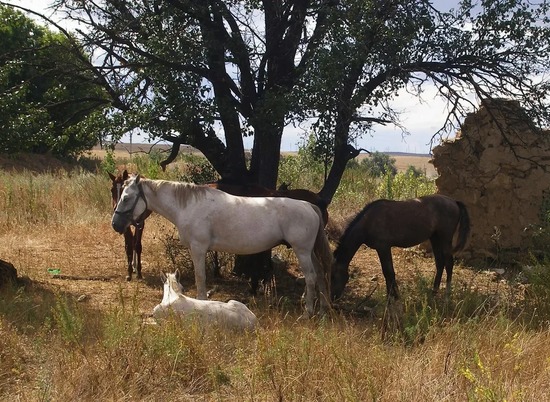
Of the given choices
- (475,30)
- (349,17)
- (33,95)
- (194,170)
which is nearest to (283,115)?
(349,17)

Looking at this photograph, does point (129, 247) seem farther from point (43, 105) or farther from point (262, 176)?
point (43, 105)

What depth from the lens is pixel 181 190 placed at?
7.45 meters

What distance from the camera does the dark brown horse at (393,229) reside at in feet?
26.5

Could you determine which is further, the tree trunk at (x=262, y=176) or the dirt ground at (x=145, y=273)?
the tree trunk at (x=262, y=176)

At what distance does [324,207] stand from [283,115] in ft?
5.88

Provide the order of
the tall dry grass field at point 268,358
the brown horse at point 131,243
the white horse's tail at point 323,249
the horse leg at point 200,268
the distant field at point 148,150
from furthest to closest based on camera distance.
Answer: the distant field at point 148,150 → the brown horse at point 131,243 → the white horse's tail at point 323,249 → the horse leg at point 200,268 → the tall dry grass field at point 268,358

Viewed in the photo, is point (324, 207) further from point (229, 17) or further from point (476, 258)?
point (476, 258)

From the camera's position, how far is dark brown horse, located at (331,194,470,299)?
806 centimetres

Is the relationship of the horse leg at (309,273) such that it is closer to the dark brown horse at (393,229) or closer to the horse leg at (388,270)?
the dark brown horse at (393,229)

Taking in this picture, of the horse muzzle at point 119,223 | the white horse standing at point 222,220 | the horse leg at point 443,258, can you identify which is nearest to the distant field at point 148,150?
the white horse standing at point 222,220

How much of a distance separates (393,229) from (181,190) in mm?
2981

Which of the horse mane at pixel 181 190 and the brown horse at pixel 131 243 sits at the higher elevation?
the horse mane at pixel 181 190

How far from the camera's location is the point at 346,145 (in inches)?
352

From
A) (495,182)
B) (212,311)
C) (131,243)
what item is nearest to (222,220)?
(212,311)
